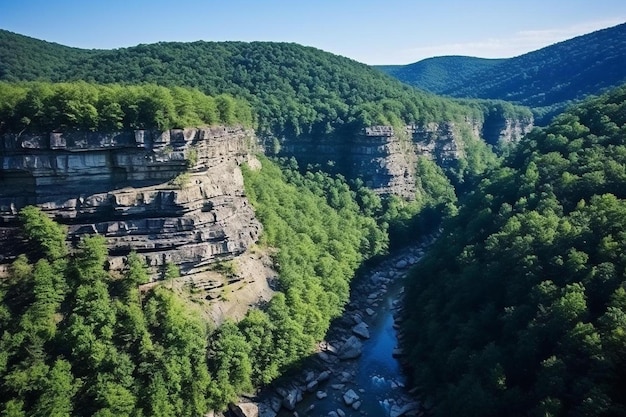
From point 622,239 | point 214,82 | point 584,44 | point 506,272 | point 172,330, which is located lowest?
point 172,330

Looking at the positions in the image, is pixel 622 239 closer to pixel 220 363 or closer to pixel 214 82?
pixel 220 363

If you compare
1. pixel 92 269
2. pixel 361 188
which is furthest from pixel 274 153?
pixel 92 269

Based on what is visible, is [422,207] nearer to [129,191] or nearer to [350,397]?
[350,397]

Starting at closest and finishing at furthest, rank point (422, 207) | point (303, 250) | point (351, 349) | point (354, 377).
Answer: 1. point (354, 377)
2. point (351, 349)
3. point (303, 250)
4. point (422, 207)

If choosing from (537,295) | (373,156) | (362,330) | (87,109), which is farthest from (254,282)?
(373,156)

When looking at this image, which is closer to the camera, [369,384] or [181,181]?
[181,181]

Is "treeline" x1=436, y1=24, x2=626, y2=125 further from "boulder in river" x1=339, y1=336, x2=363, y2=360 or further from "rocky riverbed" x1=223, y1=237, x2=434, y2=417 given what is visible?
"boulder in river" x1=339, y1=336, x2=363, y2=360

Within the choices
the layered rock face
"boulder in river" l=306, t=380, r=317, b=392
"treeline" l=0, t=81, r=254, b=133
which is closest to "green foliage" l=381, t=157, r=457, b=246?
"boulder in river" l=306, t=380, r=317, b=392
